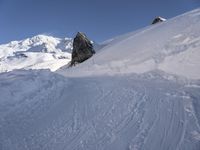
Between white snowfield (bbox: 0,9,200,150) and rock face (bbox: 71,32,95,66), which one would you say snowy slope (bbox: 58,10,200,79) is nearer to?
white snowfield (bbox: 0,9,200,150)

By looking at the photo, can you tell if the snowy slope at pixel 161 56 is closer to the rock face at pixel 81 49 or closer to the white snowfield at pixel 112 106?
the white snowfield at pixel 112 106

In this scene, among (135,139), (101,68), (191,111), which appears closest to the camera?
(135,139)

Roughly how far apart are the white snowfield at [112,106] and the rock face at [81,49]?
16.5 m

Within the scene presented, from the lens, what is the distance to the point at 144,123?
23.4 feet

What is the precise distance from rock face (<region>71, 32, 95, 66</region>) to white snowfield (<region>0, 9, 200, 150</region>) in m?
16.5

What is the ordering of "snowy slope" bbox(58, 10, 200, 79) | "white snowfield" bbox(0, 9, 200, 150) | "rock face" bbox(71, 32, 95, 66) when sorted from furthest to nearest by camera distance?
"rock face" bbox(71, 32, 95, 66) → "snowy slope" bbox(58, 10, 200, 79) → "white snowfield" bbox(0, 9, 200, 150)

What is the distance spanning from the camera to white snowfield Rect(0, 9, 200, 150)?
22.0 feet

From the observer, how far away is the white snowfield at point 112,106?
670 cm

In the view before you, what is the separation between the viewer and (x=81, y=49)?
28578mm

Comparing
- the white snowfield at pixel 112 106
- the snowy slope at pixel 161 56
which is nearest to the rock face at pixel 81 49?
the snowy slope at pixel 161 56

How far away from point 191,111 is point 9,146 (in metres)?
4.14

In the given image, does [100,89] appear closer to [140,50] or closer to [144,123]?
[144,123]

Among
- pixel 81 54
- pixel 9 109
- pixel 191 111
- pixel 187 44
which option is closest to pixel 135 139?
pixel 191 111

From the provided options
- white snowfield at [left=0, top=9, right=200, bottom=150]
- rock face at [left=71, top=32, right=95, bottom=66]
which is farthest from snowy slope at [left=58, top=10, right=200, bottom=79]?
rock face at [left=71, top=32, right=95, bottom=66]
